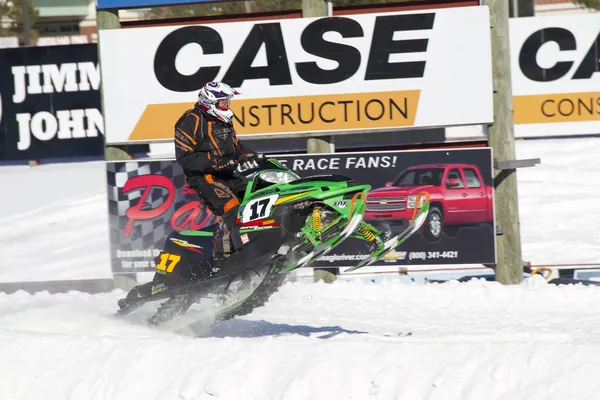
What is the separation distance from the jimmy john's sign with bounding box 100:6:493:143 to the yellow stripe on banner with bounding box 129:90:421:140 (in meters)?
0.01

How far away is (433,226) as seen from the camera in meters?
11.0

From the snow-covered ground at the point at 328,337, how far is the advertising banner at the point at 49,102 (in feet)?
5.90

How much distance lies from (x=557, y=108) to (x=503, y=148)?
177 inches

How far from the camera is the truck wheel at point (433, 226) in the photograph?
11.0m

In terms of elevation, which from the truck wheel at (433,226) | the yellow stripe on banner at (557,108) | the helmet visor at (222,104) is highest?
the yellow stripe on banner at (557,108)

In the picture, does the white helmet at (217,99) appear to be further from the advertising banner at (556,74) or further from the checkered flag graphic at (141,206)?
the advertising banner at (556,74)

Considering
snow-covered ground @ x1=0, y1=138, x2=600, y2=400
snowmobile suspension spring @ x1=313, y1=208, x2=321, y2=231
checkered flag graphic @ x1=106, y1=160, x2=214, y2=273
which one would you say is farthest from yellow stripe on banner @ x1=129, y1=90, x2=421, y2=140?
snowmobile suspension spring @ x1=313, y1=208, x2=321, y2=231

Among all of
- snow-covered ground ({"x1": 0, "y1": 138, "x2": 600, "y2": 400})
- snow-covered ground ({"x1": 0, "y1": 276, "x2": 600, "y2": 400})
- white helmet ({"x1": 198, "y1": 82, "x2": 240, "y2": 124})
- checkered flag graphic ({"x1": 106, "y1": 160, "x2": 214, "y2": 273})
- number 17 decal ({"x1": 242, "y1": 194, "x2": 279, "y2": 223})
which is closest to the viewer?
snow-covered ground ({"x1": 0, "y1": 276, "x2": 600, "y2": 400})

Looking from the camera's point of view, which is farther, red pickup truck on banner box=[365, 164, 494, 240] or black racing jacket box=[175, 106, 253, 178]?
red pickup truck on banner box=[365, 164, 494, 240]

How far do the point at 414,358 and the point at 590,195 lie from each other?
1084 centimetres

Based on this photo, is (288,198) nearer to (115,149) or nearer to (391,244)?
(391,244)

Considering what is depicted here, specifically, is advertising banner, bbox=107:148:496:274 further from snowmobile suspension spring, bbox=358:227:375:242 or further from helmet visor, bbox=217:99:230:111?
snowmobile suspension spring, bbox=358:227:375:242

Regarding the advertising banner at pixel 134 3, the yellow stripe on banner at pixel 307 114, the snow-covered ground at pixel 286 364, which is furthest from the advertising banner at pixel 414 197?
the snow-covered ground at pixel 286 364

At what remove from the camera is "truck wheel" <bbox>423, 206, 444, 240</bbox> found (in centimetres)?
1099
